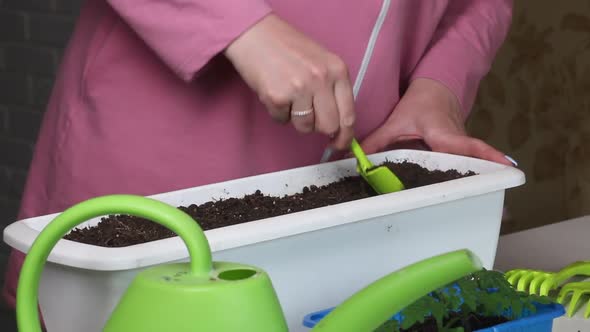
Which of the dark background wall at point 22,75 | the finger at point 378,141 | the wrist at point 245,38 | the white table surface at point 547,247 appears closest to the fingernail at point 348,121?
the wrist at point 245,38

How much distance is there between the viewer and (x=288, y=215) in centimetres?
71

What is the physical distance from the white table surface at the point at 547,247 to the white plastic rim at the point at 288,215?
0.73 feet

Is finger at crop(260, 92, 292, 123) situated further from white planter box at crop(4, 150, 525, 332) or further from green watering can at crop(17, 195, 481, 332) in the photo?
green watering can at crop(17, 195, 481, 332)

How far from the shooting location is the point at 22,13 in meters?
2.56

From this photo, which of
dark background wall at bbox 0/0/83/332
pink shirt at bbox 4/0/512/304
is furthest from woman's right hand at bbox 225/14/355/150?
dark background wall at bbox 0/0/83/332

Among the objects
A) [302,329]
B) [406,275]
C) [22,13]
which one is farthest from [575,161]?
[406,275]

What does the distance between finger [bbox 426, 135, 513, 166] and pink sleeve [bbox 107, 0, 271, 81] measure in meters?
0.26

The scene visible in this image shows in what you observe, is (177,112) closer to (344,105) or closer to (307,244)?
(344,105)

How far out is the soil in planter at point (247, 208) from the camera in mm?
742

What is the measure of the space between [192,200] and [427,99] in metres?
0.37

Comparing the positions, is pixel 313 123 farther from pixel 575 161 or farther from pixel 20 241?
pixel 575 161

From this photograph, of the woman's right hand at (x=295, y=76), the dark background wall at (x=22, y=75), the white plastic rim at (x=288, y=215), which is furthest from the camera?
the dark background wall at (x=22, y=75)

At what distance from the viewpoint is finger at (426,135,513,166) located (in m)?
0.98

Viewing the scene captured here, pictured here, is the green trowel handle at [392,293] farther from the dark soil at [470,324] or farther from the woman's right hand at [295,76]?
the woman's right hand at [295,76]
